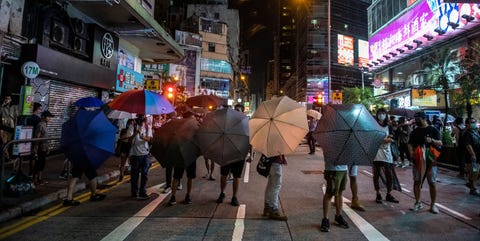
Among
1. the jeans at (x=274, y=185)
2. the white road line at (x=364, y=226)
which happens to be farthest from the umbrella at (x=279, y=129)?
the white road line at (x=364, y=226)

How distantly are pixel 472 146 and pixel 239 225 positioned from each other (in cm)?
654

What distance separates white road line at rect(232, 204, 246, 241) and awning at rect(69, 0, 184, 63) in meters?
10.3

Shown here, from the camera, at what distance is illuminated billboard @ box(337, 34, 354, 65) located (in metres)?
61.7

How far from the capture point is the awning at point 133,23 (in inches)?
496

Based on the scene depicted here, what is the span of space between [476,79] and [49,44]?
21234 millimetres

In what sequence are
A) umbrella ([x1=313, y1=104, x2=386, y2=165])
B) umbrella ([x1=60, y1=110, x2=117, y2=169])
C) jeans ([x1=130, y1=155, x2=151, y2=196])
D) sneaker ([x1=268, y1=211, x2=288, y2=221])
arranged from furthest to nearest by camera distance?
jeans ([x1=130, y1=155, x2=151, y2=196]) → umbrella ([x1=60, y1=110, x2=117, y2=169]) → sneaker ([x1=268, y1=211, x2=288, y2=221]) → umbrella ([x1=313, y1=104, x2=386, y2=165])

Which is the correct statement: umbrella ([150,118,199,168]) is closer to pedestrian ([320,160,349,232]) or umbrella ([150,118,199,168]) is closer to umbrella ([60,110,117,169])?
umbrella ([60,110,117,169])

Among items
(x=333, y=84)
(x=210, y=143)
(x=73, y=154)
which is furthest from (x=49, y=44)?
(x=333, y=84)

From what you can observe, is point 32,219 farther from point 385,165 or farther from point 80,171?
point 385,165

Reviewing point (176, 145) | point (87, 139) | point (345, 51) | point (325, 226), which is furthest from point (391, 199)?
point (345, 51)

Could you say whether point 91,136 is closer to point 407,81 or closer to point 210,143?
point 210,143

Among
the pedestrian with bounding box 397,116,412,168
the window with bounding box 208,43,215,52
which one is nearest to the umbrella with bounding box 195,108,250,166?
the pedestrian with bounding box 397,116,412,168

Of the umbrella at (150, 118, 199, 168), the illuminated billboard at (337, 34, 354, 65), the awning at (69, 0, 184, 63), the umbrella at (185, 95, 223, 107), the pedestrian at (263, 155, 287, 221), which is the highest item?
the illuminated billboard at (337, 34, 354, 65)

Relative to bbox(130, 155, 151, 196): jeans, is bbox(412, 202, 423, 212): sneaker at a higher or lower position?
lower
